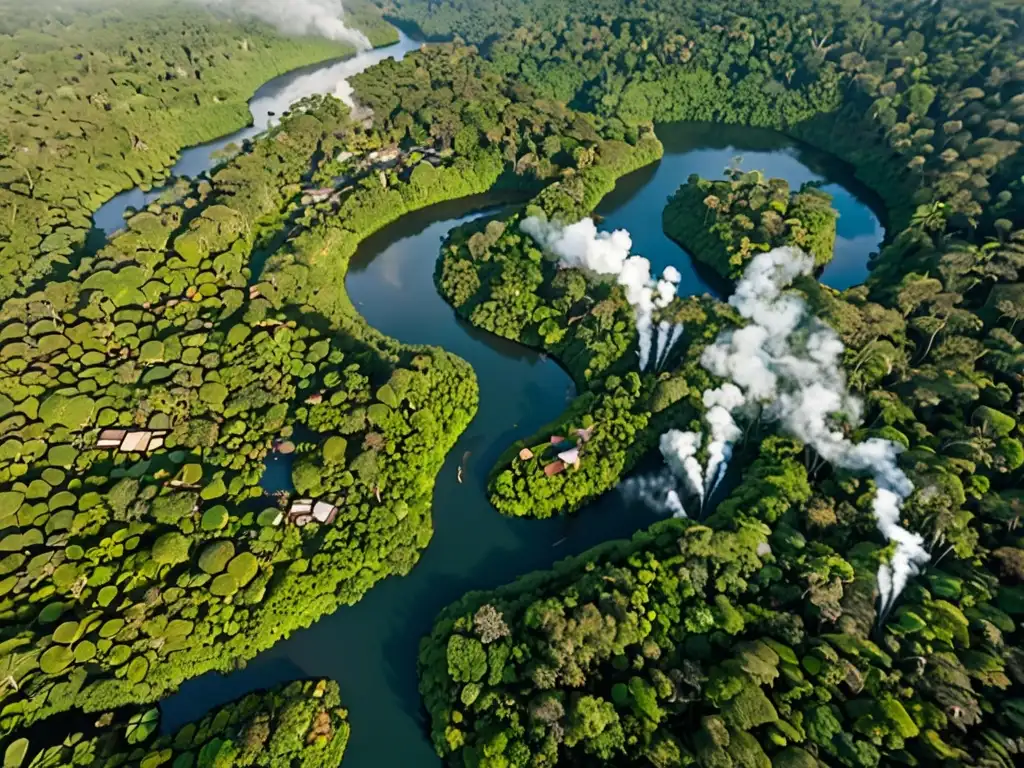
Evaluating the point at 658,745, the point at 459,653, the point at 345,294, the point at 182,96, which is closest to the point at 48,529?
the point at 459,653

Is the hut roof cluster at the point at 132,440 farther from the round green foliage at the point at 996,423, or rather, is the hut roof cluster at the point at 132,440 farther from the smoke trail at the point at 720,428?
the round green foliage at the point at 996,423

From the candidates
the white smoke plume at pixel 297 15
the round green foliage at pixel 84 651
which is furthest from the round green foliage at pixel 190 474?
the white smoke plume at pixel 297 15

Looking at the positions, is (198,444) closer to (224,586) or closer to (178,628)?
(224,586)

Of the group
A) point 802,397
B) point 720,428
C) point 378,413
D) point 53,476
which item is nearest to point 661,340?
point 720,428

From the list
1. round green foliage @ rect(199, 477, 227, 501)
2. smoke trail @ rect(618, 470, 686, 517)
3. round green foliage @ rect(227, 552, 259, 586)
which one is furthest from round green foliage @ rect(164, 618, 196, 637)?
smoke trail @ rect(618, 470, 686, 517)

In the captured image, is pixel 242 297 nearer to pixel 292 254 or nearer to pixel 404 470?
pixel 292 254
